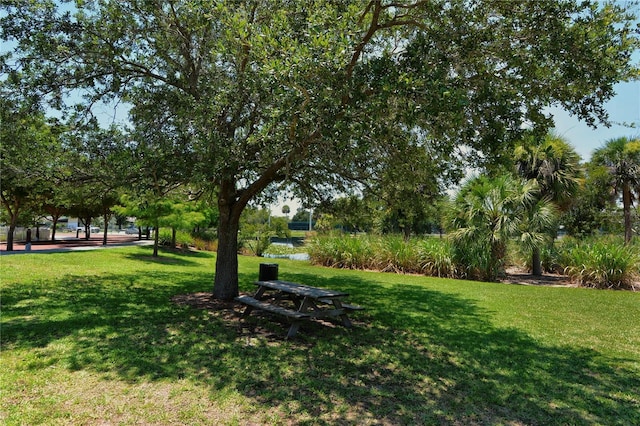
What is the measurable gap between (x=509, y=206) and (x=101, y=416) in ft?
50.1

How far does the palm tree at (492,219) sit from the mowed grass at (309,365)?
19.0 feet

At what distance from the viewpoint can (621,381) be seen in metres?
4.97

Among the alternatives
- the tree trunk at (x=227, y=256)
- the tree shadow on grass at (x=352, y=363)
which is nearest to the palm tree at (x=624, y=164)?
the tree shadow on grass at (x=352, y=363)

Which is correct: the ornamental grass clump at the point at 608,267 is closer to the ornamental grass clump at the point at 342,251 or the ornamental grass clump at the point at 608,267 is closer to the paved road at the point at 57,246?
the ornamental grass clump at the point at 342,251

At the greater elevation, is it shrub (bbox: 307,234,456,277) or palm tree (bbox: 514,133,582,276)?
palm tree (bbox: 514,133,582,276)

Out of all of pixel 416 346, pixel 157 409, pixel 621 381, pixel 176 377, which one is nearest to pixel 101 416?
pixel 157 409

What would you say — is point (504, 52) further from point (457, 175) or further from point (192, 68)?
point (192, 68)

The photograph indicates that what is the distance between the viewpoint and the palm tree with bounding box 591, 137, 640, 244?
804 inches

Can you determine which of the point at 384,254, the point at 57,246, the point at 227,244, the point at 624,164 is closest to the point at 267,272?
the point at 227,244

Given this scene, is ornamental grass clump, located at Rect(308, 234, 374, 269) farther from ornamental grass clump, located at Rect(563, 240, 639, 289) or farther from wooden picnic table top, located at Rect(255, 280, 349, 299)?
wooden picnic table top, located at Rect(255, 280, 349, 299)

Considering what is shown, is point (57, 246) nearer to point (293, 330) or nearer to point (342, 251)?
point (342, 251)

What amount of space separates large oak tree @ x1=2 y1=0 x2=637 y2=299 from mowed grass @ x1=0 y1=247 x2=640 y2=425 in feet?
8.81

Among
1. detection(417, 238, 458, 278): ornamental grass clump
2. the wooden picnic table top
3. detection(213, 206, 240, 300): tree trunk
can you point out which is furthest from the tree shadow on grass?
detection(417, 238, 458, 278): ornamental grass clump

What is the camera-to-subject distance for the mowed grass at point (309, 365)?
12.7ft
